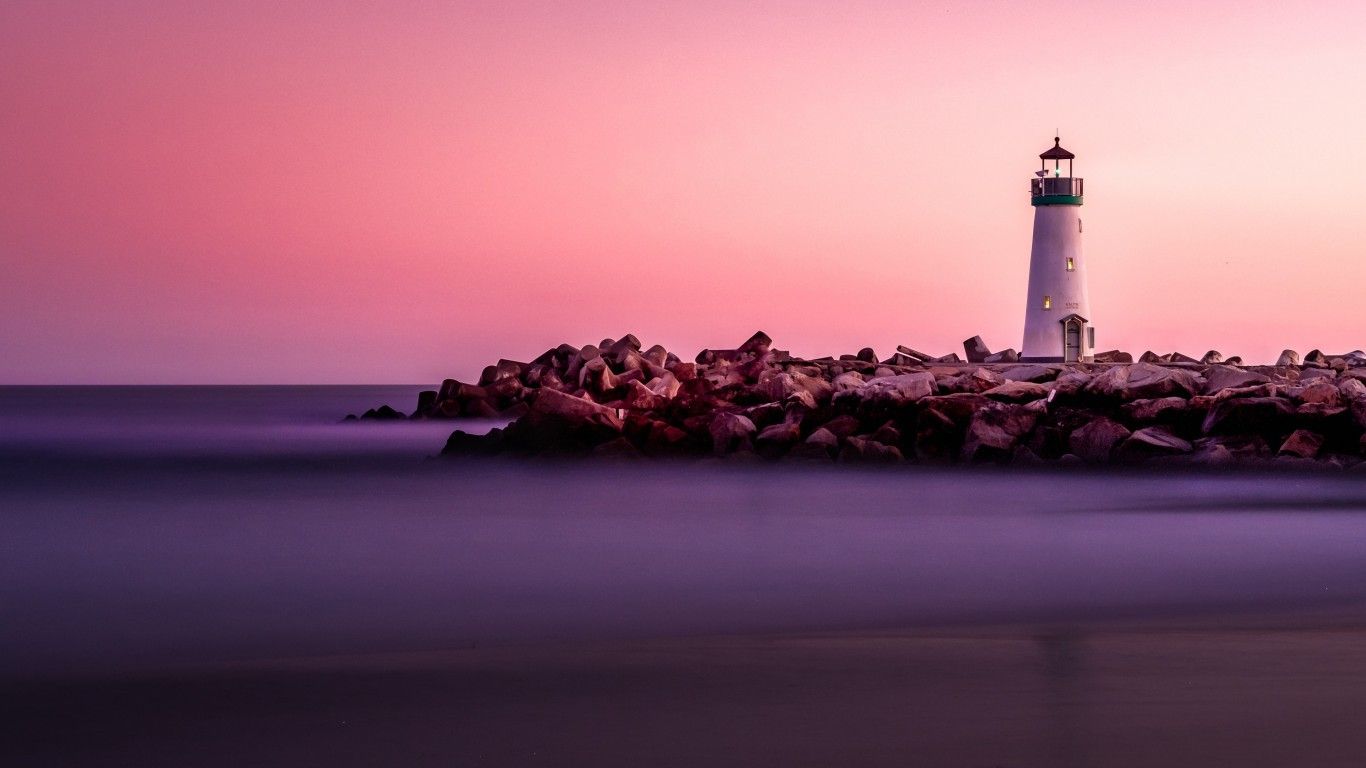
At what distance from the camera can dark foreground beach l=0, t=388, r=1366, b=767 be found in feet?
14.9

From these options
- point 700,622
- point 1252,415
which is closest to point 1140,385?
point 1252,415

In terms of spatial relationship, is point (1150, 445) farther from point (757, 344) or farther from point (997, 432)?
point (757, 344)

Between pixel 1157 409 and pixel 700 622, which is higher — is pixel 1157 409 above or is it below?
above

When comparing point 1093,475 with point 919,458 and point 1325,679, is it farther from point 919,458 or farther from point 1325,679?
point 1325,679

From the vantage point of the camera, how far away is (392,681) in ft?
18.1

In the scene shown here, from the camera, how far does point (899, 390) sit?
1634cm

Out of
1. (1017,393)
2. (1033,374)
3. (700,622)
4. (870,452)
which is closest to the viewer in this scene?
(700,622)

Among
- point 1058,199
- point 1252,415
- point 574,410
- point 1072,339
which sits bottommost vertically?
point 574,410

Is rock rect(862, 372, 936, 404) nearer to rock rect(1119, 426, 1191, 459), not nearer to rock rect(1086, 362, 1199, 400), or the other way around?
rock rect(1086, 362, 1199, 400)

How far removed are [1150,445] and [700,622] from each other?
9.01m

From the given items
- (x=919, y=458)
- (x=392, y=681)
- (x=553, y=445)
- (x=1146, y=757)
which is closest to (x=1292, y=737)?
(x=1146, y=757)

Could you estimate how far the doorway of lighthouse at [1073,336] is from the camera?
83.5 feet

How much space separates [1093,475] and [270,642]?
9.87 metres

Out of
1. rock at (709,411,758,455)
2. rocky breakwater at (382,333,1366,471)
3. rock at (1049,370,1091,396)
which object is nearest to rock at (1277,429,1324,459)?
rocky breakwater at (382,333,1366,471)
